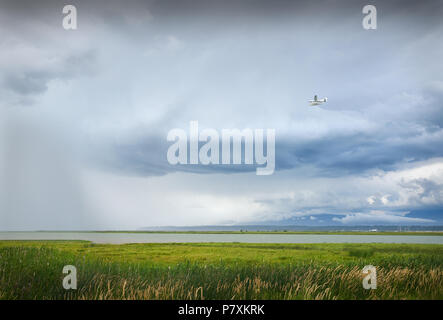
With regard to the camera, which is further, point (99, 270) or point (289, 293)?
point (99, 270)

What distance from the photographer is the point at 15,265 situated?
40.0 ft

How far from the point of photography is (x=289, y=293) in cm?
914

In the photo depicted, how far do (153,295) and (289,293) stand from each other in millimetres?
3828

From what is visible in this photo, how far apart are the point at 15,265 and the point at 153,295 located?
254 inches

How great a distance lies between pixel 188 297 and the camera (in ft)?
30.5
